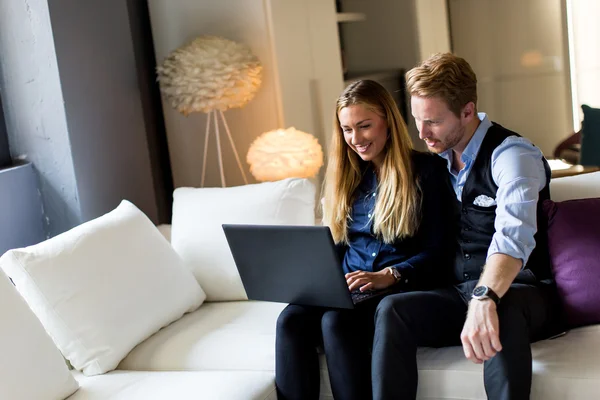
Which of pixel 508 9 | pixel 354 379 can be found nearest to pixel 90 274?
pixel 354 379

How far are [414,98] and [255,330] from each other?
86 cm

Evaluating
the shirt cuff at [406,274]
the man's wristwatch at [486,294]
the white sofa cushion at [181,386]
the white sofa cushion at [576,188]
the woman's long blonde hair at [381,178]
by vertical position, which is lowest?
the white sofa cushion at [181,386]

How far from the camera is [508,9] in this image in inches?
159

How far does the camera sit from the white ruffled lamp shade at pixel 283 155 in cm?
336

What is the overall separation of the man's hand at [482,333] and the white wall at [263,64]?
79.8 inches

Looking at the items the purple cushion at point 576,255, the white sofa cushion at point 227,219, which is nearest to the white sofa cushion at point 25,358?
the white sofa cushion at point 227,219

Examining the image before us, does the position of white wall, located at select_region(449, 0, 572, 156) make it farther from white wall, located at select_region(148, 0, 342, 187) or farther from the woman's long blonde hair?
the woman's long blonde hair

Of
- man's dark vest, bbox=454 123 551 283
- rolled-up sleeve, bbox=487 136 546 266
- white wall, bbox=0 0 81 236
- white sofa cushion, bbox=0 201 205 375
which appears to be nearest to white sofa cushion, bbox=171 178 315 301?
white sofa cushion, bbox=0 201 205 375

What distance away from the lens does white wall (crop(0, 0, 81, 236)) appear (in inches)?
120

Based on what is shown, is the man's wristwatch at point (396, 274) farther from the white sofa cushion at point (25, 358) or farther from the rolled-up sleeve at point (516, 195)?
the white sofa cushion at point (25, 358)

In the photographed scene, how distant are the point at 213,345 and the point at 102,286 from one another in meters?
0.37

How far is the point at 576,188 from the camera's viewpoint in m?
2.46

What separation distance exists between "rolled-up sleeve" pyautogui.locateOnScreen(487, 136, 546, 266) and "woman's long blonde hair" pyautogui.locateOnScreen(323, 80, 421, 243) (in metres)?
0.28

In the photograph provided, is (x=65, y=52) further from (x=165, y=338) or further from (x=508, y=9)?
(x=508, y=9)
